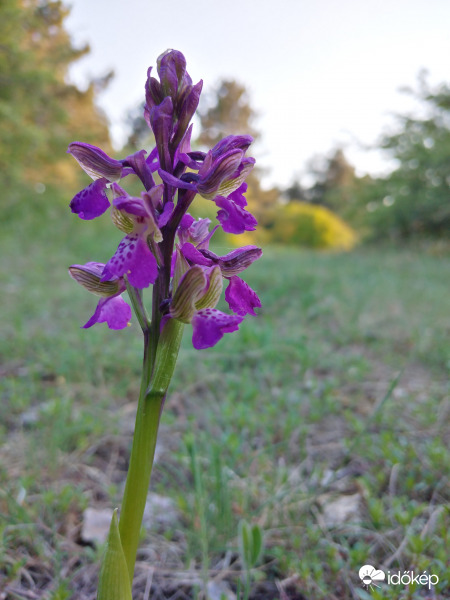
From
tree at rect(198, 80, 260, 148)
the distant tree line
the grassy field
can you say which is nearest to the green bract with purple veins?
the grassy field

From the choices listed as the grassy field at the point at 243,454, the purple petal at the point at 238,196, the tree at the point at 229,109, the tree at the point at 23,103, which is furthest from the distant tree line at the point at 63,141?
the tree at the point at 229,109

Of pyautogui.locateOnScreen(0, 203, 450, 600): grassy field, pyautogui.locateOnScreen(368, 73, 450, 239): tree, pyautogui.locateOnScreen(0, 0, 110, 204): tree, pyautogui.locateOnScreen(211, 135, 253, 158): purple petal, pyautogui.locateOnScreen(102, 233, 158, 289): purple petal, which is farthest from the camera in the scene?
pyautogui.locateOnScreen(368, 73, 450, 239): tree

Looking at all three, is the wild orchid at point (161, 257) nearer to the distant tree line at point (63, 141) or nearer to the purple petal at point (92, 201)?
the purple petal at point (92, 201)

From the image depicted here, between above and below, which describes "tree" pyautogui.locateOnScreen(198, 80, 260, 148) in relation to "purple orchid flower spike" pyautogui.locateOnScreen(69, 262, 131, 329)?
above

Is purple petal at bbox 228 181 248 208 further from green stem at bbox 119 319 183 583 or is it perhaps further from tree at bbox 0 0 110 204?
tree at bbox 0 0 110 204

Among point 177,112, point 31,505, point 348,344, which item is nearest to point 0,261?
point 348,344

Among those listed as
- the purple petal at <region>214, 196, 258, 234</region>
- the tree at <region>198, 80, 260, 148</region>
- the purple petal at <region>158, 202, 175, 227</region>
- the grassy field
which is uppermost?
the tree at <region>198, 80, 260, 148</region>
